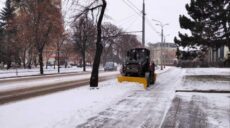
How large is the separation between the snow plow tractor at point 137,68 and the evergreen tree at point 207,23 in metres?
13.7

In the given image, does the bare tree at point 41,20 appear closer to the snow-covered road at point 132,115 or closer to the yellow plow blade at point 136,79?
the yellow plow blade at point 136,79

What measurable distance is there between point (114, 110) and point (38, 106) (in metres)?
3.05

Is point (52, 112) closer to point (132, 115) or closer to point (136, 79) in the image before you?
point (132, 115)

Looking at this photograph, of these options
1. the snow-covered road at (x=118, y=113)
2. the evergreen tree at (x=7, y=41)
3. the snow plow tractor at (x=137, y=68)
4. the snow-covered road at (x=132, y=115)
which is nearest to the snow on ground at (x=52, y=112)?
the snow-covered road at (x=118, y=113)

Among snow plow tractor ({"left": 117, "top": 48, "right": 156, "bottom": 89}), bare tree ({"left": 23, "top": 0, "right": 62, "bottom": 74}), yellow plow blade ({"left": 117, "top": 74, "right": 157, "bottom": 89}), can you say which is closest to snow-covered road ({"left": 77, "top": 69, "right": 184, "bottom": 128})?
yellow plow blade ({"left": 117, "top": 74, "right": 157, "bottom": 89})

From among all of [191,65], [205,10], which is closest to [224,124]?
[205,10]

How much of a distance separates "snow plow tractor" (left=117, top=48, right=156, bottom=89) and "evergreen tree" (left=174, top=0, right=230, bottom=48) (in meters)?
13.7

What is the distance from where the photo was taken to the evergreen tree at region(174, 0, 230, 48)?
3494 centimetres

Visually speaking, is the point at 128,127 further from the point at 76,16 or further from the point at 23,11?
the point at 23,11

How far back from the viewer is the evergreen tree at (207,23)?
115 feet

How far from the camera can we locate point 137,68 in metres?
22.9

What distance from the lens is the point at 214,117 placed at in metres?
10.9

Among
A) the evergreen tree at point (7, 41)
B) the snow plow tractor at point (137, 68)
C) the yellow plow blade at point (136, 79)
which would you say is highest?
the evergreen tree at point (7, 41)

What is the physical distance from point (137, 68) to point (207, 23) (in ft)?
55.3
